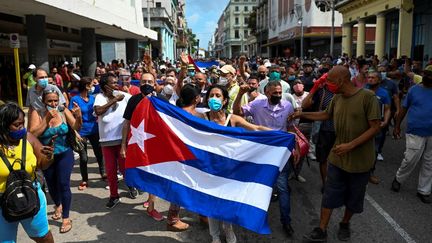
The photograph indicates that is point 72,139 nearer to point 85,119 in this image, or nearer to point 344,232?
point 85,119

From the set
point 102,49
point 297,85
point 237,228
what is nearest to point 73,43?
point 102,49

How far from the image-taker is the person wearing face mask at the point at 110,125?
5.53 meters

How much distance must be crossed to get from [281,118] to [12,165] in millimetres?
2913

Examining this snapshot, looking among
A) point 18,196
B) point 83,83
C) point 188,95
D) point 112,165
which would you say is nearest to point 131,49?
point 83,83

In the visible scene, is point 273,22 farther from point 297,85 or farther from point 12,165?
point 12,165

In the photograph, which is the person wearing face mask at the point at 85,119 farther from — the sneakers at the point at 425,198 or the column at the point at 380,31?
the column at the point at 380,31

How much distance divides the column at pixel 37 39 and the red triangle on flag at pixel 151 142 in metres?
12.1

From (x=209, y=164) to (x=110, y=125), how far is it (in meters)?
2.01

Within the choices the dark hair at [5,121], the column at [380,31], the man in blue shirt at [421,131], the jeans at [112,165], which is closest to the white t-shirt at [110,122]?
the jeans at [112,165]

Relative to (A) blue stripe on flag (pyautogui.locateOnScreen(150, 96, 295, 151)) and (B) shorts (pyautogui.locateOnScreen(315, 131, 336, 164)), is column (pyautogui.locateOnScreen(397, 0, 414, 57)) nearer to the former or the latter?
(B) shorts (pyautogui.locateOnScreen(315, 131, 336, 164))

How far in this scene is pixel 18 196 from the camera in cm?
301

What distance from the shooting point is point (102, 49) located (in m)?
37.0

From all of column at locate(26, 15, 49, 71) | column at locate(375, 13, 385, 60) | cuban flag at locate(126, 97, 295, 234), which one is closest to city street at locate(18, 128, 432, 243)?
cuban flag at locate(126, 97, 295, 234)

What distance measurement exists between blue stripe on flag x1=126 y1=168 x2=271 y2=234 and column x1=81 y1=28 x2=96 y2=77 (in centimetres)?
1828
